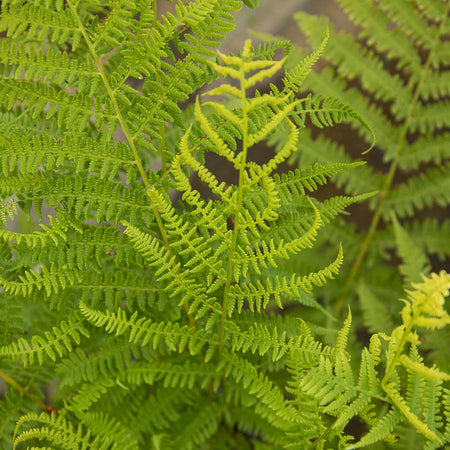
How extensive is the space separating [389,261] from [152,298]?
1024mm

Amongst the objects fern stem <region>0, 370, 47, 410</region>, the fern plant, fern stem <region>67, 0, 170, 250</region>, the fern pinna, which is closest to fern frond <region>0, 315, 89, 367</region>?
the fern plant

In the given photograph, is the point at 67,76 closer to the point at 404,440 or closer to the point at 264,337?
the point at 264,337

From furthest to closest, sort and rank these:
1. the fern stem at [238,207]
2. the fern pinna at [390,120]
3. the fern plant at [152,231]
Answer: the fern pinna at [390,120], the fern plant at [152,231], the fern stem at [238,207]

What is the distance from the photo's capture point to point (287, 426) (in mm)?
760

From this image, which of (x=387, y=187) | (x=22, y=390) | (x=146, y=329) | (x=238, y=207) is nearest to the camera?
(x=238, y=207)

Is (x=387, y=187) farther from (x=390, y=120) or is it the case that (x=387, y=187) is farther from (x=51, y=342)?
(x=51, y=342)

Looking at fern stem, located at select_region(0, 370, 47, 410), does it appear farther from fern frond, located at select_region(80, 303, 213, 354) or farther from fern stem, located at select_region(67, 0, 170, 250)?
fern stem, located at select_region(67, 0, 170, 250)

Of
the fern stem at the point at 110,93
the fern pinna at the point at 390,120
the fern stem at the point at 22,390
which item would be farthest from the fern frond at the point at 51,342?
the fern pinna at the point at 390,120

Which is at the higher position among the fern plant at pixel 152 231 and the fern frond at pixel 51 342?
the fern plant at pixel 152 231

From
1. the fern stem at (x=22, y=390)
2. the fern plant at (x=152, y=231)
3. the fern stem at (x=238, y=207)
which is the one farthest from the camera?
the fern stem at (x=22, y=390)

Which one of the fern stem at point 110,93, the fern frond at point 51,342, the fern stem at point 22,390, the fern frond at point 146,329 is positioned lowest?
the fern stem at point 22,390

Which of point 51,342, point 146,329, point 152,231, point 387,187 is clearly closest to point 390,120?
point 387,187

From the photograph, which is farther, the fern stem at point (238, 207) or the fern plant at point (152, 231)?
the fern plant at point (152, 231)

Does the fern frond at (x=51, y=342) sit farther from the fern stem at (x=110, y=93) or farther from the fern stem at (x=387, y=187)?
the fern stem at (x=387, y=187)
